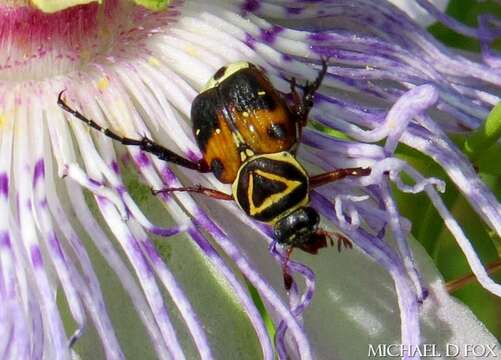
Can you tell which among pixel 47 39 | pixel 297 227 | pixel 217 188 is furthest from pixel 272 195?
pixel 47 39

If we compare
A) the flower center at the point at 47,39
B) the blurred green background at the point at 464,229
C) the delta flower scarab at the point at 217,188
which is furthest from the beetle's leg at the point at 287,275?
the flower center at the point at 47,39

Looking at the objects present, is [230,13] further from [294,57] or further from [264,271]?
[264,271]

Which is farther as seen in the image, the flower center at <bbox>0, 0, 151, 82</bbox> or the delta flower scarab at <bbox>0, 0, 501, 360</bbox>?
the flower center at <bbox>0, 0, 151, 82</bbox>

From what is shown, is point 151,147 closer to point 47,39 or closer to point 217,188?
point 217,188

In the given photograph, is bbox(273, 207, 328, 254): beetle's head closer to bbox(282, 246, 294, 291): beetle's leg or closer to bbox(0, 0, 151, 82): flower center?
bbox(282, 246, 294, 291): beetle's leg

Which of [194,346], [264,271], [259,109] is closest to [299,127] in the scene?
[259,109]

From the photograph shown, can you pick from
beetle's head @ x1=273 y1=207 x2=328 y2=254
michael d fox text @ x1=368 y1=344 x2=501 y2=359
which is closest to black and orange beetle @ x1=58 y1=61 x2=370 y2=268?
beetle's head @ x1=273 y1=207 x2=328 y2=254
